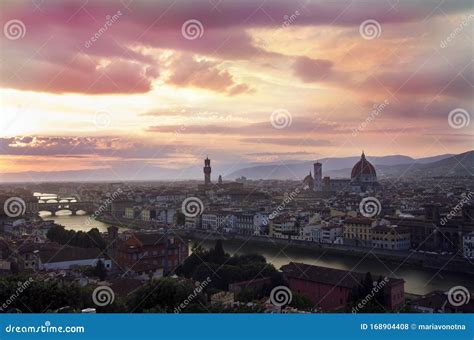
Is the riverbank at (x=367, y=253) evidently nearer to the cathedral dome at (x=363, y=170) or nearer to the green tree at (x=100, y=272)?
the green tree at (x=100, y=272)

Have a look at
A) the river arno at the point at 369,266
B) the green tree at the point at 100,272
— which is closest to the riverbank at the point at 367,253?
the river arno at the point at 369,266

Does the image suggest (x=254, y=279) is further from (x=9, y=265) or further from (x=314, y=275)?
(x=9, y=265)

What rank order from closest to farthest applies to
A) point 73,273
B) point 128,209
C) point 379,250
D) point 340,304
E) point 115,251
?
point 340,304, point 73,273, point 115,251, point 379,250, point 128,209

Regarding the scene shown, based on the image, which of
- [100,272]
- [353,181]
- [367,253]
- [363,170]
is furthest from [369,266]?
[353,181]

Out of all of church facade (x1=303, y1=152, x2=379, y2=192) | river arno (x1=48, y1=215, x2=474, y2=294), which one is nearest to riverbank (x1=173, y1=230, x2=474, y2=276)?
river arno (x1=48, y1=215, x2=474, y2=294)

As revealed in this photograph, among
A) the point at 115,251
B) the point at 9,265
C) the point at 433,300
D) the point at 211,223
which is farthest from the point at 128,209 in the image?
the point at 433,300

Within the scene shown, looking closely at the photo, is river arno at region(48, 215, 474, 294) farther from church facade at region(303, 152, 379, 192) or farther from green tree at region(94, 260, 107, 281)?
church facade at region(303, 152, 379, 192)
